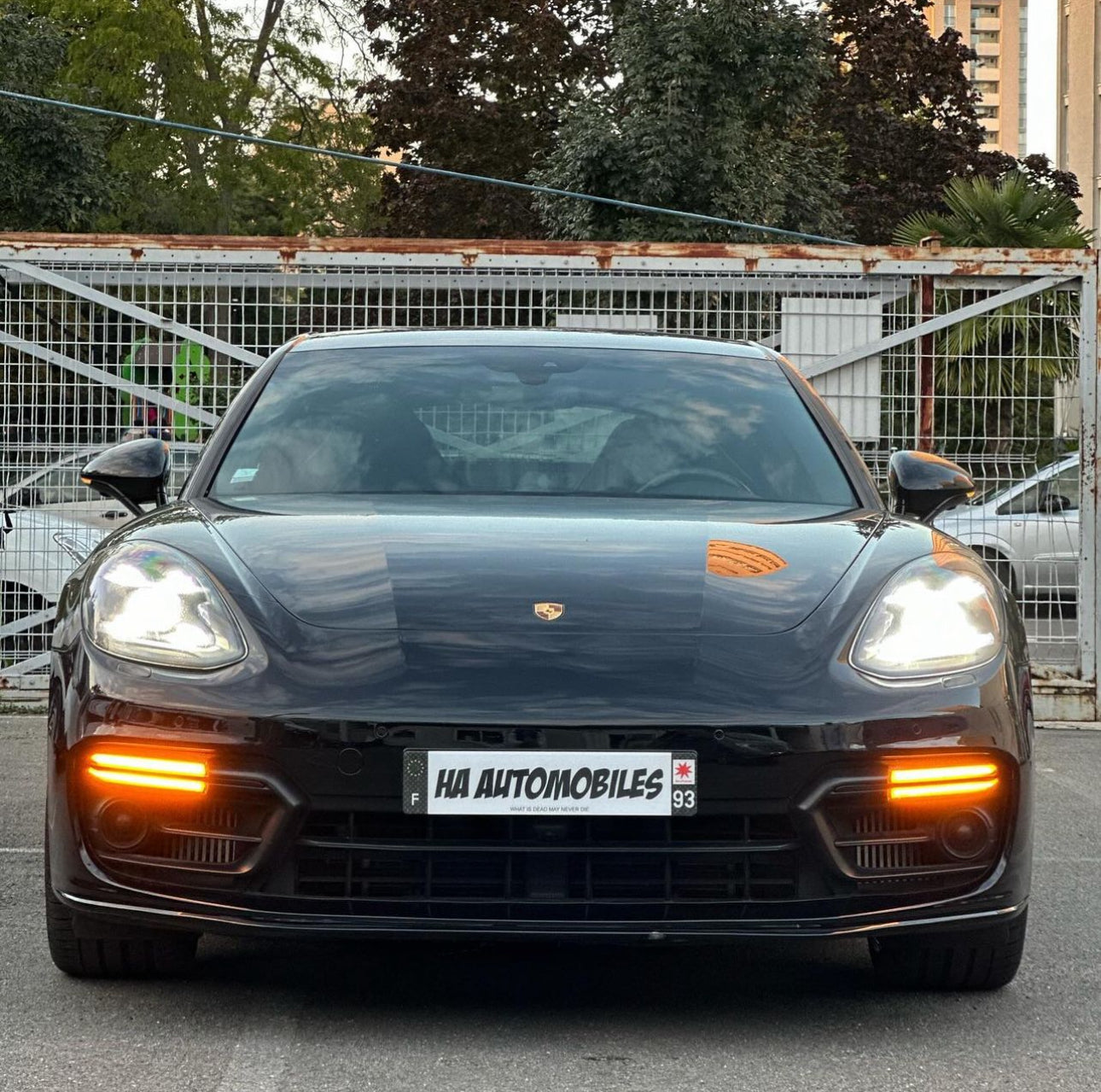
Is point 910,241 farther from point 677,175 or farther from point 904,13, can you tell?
point 904,13

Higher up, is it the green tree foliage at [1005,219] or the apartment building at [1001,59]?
the apartment building at [1001,59]

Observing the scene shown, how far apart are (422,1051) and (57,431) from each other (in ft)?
20.6

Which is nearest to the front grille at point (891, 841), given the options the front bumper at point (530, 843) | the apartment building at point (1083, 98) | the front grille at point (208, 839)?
the front bumper at point (530, 843)

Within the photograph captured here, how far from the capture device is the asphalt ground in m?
3.34

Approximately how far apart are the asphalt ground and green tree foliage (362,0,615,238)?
1105 inches

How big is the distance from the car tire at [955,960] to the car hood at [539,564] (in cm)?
71

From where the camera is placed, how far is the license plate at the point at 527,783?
3.37 metres

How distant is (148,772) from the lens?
350 centimetres

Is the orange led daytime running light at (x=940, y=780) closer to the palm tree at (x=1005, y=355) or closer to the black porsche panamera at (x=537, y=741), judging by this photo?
the black porsche panamera at (x=537, y=741)

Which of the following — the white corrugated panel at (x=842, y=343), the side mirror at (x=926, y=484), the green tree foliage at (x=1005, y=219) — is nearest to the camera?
the side mirror at (x=926, y=484)

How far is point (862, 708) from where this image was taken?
3.50m

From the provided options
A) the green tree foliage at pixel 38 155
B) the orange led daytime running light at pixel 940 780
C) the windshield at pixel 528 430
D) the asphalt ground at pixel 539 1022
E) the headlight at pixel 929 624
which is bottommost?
the asphalt ground at pixel 539 1022

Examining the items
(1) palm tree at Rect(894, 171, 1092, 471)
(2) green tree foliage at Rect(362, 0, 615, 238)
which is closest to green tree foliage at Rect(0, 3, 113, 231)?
(2) green tree foliage at Rect(362, 0, 615, 238)

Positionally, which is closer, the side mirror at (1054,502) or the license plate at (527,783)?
the license plate at (527,783)
